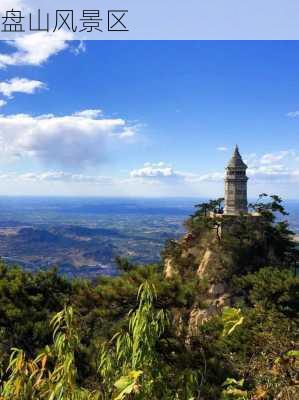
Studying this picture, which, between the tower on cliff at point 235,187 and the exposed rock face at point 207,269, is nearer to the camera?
the exposed rock face at point 207,269

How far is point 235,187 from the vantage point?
3588cm

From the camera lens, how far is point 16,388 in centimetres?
514

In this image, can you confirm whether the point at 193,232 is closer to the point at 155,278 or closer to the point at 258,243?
the point at 258,243

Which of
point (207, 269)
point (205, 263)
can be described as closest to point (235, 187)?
point (205, 263)

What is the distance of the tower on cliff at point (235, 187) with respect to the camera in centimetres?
3547

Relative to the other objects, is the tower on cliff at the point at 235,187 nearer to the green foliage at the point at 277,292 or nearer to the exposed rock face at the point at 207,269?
the exposed rock face at the point at 207,269

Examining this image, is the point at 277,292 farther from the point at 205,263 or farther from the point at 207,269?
the point at 205,263

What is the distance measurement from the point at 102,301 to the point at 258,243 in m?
15.7

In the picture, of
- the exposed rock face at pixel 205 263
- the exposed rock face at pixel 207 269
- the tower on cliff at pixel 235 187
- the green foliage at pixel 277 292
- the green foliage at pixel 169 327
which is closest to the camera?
the green foliage at pixel 169 327

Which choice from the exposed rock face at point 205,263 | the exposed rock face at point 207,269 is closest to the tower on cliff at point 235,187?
the exposed rock face at point 207,269

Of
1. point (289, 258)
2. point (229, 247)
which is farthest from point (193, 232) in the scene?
point (289, 258)

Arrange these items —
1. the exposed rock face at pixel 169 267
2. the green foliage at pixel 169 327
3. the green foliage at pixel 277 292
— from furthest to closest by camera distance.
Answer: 1. the exposed rock face at pixel 169 267
2. the green foliage at pixel 277 292
3. the green foliage at pixel 169 327

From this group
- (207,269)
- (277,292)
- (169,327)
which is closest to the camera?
(169,327)

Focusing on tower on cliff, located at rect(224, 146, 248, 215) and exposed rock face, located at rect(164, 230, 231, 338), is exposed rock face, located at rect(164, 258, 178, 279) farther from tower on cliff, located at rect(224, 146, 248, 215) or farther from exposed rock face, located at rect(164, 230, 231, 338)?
tower on cliff, located at rect(224, 146, 248, 215)
